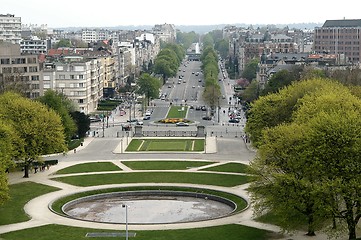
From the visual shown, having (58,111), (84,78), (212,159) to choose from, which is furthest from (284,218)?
(84,78)

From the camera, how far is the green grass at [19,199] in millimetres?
77312

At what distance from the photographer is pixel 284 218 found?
67.2 metres

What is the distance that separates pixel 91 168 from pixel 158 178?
1333 cm

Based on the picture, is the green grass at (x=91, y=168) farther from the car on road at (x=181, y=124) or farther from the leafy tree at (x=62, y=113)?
the car on road at (x=181, y=124)

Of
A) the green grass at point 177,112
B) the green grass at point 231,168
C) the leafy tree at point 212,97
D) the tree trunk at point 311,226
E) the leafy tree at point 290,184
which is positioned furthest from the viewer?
the leafy tree at point 212,97

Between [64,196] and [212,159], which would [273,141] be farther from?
[212,159]

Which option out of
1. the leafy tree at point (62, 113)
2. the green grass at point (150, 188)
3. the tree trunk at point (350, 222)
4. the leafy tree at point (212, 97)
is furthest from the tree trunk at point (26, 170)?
the leafy tree at point (212, 97)

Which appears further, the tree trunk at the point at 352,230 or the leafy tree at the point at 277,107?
the leafy tree at the point at 277,107

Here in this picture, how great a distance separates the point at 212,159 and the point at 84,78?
2792 inches

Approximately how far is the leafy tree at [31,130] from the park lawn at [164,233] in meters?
26.7

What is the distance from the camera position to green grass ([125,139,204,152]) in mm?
127088

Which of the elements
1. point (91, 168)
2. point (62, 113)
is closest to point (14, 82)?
point (62, 113)

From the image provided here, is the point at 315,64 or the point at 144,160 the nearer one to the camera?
the point at 144,160

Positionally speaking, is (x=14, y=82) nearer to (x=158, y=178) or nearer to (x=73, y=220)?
(x=158, y=178)
